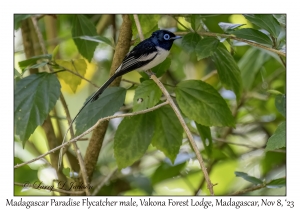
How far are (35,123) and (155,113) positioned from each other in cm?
59

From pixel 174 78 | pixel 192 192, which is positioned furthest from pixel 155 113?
pixel 174 78

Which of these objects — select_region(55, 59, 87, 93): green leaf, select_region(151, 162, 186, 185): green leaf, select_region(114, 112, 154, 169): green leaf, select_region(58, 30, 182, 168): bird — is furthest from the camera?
select_region(151, 162, 186, 185): green leaf

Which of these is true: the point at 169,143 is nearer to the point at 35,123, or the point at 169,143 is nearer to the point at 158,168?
the point at 35,123

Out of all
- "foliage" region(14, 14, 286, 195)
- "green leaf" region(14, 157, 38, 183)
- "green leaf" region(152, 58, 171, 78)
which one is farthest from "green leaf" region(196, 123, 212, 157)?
"green leaf" region(14, 157, 38, 183)

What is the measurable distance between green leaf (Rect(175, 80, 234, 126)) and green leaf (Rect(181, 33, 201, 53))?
0.19 metres

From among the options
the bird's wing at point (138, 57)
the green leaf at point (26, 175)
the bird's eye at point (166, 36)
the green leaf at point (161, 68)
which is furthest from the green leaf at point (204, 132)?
the green leaf at point (26, 175)

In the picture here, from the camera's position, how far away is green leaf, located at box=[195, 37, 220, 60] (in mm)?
2125

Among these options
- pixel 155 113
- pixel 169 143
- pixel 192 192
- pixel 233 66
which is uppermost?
pixel 233 66

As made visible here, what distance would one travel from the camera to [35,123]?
7.17 feet

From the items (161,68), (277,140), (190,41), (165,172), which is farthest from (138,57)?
(165,172)

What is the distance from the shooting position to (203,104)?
2158 millimetres

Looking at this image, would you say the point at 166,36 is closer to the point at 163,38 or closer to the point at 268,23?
the point at 163,38

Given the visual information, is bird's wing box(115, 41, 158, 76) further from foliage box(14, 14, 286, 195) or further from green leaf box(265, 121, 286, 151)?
green leaf box(265, 121, 286, 151)

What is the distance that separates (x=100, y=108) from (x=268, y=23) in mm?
916
